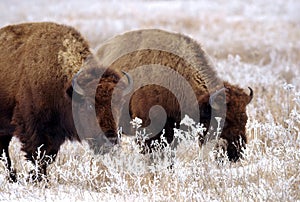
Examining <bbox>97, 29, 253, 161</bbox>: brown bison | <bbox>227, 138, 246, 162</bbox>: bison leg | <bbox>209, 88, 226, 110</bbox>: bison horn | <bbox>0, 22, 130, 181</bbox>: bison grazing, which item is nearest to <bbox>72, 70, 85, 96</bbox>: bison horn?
<bbox>0, 22, 130, 181</bbox>: bison grazing

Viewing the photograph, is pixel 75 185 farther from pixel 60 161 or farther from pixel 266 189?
pixel 266 189

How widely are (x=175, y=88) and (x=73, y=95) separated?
1487 mm

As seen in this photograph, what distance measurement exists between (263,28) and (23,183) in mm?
15662

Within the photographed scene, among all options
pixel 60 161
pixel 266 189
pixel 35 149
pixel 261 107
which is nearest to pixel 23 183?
pixel 35 149

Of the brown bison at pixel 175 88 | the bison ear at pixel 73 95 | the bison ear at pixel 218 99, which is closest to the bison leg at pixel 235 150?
the brown bison at pixel 175 88

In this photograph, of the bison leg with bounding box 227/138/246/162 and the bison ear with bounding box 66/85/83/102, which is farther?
the bison leg with bounding box 227/138/246/162

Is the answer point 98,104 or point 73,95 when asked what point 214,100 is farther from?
point 73,95

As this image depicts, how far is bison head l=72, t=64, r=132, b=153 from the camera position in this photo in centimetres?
526

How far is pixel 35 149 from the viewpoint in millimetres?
5801

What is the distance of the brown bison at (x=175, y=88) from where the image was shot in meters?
5.91

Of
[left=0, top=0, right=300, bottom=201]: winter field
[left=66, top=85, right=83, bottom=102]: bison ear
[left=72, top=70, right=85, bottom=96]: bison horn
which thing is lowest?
[left=0, top=0, right=300, bottom=201]: winter field

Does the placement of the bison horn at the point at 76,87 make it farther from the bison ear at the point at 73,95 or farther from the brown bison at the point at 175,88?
the brown bison at the point at 175,88

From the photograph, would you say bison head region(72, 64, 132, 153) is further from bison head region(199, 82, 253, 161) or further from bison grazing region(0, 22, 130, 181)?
bison head region(199, 82, 253, 161)

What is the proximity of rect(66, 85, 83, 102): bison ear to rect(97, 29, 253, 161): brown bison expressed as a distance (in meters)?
1.02
